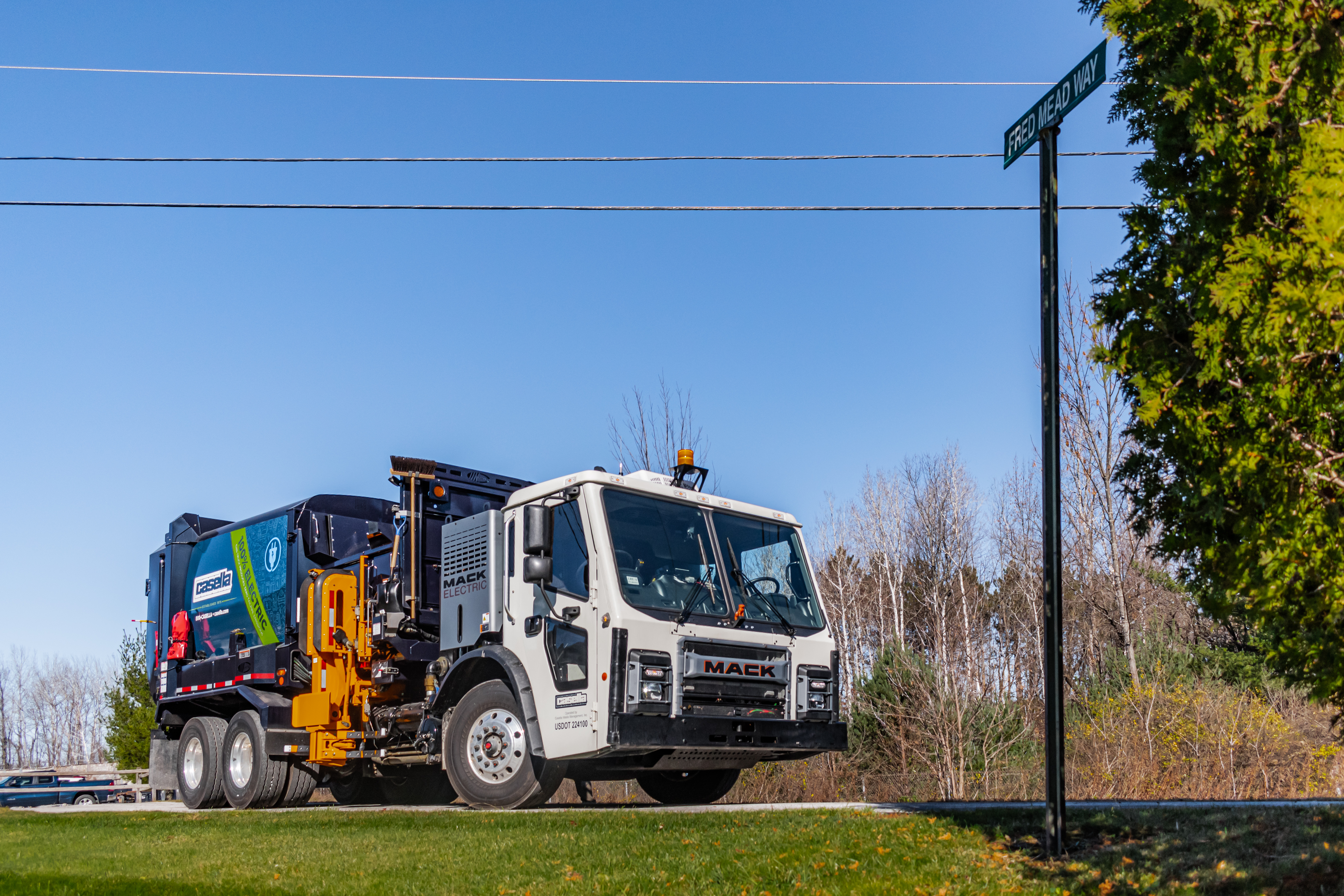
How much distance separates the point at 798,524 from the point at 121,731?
26297mm

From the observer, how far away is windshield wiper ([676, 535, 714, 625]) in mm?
10188

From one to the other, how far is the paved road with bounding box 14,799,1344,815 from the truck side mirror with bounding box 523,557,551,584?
1.99m

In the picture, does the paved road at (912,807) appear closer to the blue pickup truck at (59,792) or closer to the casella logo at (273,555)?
the casella logo at (273,555)

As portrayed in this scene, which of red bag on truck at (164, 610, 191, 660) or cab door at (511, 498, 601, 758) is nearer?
cab door at (511, 498, 601, 758)

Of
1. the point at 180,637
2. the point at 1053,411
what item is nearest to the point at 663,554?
the point at 1053,411

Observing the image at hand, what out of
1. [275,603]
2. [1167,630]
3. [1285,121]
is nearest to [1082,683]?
[1167,630]

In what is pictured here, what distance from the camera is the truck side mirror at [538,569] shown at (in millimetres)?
10070

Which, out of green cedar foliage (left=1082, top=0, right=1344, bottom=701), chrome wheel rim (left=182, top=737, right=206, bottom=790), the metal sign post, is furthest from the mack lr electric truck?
green cedar foliage (left=1082, top=0, right=1344, bottom=701)

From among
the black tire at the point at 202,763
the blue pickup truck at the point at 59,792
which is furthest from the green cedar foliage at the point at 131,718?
the black tire at the point at 202,763

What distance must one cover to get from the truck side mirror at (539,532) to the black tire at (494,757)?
1366 millimetres

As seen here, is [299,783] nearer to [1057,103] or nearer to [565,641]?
[565,641]

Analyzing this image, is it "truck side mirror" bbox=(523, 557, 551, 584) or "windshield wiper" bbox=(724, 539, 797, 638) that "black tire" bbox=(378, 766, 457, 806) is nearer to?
"truck side mirror" bbox=(523, 557, 551, 584)

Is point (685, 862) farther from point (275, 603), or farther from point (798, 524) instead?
point (275, 603)

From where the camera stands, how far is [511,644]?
1059 centimetres
